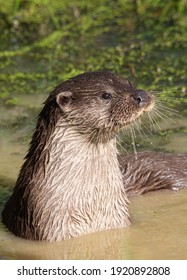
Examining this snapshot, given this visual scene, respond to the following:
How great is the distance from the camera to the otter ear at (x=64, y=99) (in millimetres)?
5332

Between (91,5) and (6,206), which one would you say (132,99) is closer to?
(6,206)

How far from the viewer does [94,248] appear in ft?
17.5

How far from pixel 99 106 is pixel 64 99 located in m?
0.18

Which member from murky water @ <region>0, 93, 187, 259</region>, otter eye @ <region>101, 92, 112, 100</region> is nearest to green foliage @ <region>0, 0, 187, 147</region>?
murky water @ <region>0, 93, 187, 259</region>

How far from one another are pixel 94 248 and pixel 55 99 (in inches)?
30.8

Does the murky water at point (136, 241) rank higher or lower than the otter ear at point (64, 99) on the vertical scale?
lower

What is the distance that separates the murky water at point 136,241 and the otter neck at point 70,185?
0.09 metres

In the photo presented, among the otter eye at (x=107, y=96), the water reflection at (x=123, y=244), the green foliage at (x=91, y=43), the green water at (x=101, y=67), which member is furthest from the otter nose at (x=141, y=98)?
the green foliage at (x=91, y=43)

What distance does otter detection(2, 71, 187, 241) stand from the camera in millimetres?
5336

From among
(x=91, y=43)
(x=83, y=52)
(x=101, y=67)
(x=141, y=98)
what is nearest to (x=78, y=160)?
(x=141, y=98)

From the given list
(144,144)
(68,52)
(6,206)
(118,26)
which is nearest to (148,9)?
(118,26)

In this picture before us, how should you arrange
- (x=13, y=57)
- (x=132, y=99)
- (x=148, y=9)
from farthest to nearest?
(x=148, y=9) → (x=13, y=57) → (x=132, y=99)

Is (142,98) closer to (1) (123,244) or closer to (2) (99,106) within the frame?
(2) (99,106)

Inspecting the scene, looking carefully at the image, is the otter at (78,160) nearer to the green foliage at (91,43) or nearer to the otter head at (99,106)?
the otter head at (99,106)
